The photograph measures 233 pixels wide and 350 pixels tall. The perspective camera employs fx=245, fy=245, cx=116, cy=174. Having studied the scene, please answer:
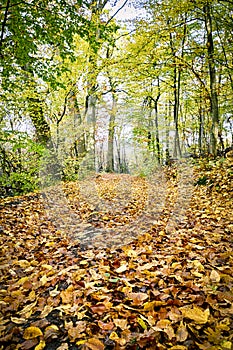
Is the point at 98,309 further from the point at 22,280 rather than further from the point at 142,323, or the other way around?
the point at 22,280

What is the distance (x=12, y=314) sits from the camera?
191 cm

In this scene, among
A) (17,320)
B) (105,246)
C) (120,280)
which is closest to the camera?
(17,320)

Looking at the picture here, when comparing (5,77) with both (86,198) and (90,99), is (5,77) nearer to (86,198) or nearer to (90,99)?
(86,198)

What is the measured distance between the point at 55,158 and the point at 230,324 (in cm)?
877

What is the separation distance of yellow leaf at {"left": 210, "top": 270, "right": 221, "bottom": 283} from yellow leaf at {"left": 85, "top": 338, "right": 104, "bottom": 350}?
105cm

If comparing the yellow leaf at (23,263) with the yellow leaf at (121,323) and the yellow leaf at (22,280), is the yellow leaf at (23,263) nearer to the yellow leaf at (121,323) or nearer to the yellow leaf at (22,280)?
the yellow leaf at (22,280)

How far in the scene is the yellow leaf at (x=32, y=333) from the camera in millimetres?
1646

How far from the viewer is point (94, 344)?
154cm

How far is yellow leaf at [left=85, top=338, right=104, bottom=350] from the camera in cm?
152

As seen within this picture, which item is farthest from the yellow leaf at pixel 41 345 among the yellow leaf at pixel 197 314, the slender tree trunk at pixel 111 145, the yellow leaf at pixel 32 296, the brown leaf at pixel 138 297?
the slender tree trunk at pixel 111 145

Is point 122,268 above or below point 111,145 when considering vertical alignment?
below

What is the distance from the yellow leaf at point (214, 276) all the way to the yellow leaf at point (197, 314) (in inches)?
16.0

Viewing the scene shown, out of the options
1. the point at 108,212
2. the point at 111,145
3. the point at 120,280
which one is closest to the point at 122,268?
the point at 120,280

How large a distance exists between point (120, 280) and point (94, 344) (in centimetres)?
74
